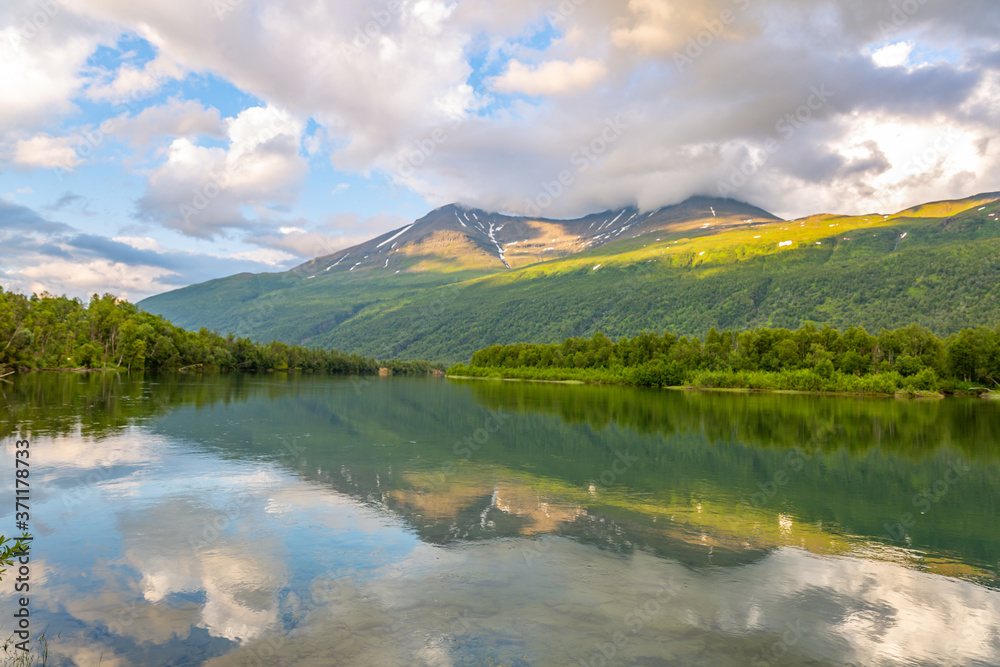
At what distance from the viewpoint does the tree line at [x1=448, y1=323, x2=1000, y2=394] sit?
104 meters

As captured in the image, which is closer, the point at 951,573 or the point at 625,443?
the point at 951,573

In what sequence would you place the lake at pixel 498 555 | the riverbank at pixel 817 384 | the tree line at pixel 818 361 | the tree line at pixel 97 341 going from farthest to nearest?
1. the tree line at pixel 818 361
2. the riverbank at pixel 817 384
3. the tree line at pixel 97 341
4. the lake at pixel 498 555

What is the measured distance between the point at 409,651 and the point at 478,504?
9009mm

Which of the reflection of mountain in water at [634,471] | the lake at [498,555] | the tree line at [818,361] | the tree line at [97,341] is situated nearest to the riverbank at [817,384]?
the tree line at [818,361]

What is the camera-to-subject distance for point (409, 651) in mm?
8562

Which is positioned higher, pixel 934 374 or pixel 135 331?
pixel 135 331

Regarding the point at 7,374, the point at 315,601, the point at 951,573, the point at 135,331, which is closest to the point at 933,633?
the point at 951,573

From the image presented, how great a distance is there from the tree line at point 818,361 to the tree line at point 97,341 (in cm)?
9519

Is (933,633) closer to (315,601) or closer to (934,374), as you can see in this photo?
(315,601)

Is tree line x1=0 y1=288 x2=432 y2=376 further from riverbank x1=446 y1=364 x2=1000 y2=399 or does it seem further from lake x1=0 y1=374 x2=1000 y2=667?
riverbank x1=446 y1=364 x2=1000 y2=399

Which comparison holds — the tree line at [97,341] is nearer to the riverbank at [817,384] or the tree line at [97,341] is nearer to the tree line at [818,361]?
the tree line at [818,361]

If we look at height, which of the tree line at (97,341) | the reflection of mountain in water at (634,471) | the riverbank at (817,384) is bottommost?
the riverbank at (817,384)

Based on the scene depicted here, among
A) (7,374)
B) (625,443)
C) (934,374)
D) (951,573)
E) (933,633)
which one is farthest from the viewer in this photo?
(934,374)

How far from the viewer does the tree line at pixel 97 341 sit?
87.8 metres
